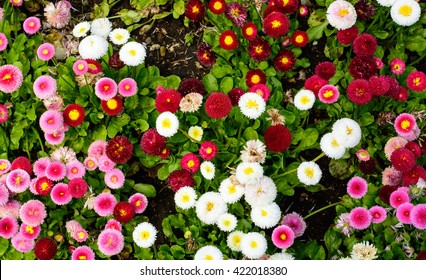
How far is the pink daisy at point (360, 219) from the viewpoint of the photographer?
9.72ft

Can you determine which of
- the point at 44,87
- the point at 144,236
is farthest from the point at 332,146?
the point at 44,87

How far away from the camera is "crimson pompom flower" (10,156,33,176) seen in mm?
3201

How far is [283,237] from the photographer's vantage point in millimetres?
2928

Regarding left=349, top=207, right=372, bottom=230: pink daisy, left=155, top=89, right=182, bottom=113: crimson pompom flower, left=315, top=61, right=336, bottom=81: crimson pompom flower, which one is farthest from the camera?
left=315, top=61, right=336, bottom=81: crimson pompom flower

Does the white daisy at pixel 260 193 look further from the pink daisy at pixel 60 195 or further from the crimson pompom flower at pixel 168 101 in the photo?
the pink daisy at pixel 60 195

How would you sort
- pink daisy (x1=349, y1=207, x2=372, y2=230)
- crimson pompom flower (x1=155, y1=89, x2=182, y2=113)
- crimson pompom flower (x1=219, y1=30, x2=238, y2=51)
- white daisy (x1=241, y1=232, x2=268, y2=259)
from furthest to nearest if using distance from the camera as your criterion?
crimson pompom flower (x1=219, y1=30, x2=238, y2=51)
crimson pompom flower (x1=155, y1=89, x2=182, y2=113)
pink daisy (x1=349, y1=207, x2=372, y2=230)
white daisy (x1=241, y1=232, x2=268, y2=259)

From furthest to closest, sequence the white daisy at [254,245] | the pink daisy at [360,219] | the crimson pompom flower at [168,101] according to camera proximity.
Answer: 1. the crimson pompom flower at [168,101]
2. the pink daisy at [360,219]
3. the white daisy at [254,245]

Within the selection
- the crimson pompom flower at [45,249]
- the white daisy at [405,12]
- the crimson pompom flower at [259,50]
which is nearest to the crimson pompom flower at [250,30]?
the crimson pompom flower at [259,50]

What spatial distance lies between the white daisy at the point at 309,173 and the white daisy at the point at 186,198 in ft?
2.00

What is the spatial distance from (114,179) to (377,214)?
4.99ft

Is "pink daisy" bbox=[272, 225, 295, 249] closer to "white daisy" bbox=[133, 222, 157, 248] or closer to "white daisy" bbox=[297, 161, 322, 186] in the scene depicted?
"white daisy" bbox=[297, 161, 322, 186]

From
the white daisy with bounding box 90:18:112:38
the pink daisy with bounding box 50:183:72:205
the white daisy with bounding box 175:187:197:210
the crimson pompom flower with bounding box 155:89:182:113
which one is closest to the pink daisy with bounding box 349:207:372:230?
the white daisy with bounding box 175:187:197:210

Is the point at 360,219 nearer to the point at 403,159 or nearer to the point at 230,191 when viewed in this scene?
the point at 403,159

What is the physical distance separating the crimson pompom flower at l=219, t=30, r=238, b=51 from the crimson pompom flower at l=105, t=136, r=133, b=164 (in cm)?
84
